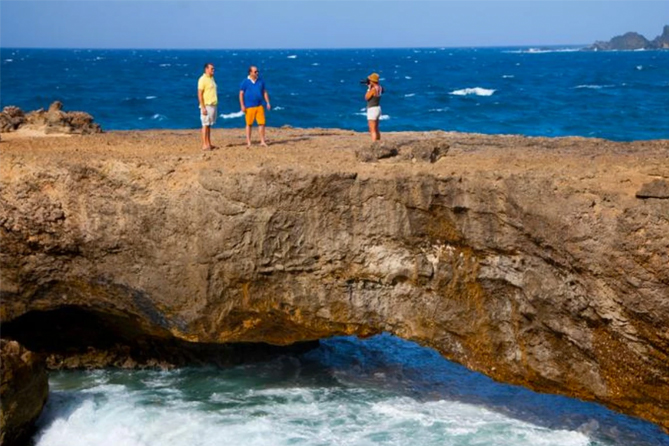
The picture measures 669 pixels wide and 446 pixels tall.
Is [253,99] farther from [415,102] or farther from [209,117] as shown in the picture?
[415,102]

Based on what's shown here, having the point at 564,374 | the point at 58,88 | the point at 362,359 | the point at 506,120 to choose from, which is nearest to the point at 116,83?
the point at 58,88

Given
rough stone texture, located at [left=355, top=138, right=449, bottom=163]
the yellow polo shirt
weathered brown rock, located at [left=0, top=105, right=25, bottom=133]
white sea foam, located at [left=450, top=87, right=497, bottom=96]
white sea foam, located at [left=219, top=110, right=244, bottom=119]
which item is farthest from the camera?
white sea foam, located at [left=450, top=87, right=497, bottom=96]

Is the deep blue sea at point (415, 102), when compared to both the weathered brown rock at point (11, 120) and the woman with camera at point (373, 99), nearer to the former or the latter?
the weathered brown rock at point (11, 120)

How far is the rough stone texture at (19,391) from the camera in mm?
11984

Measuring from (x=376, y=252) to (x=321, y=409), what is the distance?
309 cm

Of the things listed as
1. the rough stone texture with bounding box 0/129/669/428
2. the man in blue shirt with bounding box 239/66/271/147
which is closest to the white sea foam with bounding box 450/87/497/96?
the man in blue shirt with bounding box 239/66/271/147

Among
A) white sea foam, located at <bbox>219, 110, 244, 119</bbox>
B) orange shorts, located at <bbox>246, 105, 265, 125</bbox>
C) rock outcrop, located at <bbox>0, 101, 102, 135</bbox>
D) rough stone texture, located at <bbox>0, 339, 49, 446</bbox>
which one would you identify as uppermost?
orange shorts, located at <bbox>246, 105, 265, 125</bbox>

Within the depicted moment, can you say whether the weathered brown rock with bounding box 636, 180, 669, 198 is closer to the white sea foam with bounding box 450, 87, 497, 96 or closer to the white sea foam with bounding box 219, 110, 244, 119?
the white sea foam with bounding box 219, 110, 244, 119

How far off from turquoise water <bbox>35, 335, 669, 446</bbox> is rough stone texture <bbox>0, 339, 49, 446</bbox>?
415 millimetres

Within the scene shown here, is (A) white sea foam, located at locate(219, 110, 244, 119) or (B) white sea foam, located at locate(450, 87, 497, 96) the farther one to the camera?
(B) white sea foam, located at locate(450, 87, 497, 96)

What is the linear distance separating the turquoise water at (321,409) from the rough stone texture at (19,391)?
415mm

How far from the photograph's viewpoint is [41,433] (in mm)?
12883

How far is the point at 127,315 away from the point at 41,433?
6.71ft

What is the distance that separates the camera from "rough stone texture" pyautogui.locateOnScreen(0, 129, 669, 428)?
10797 millimetres
